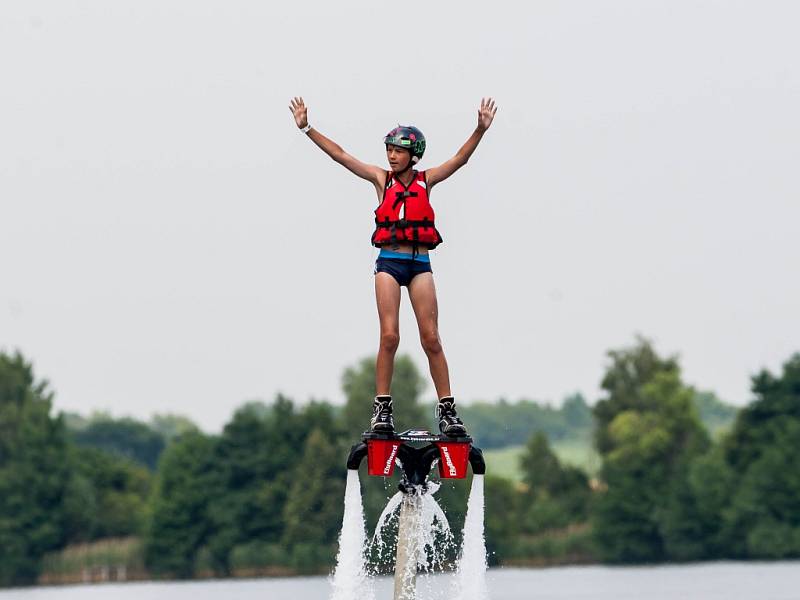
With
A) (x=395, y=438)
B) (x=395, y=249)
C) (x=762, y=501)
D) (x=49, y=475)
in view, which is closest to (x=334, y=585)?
(x=395, y=438)

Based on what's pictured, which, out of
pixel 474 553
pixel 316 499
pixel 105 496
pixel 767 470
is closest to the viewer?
pixel 474 553

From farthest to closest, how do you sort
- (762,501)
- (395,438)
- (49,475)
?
(49,475) → (762,501) → (395,438)

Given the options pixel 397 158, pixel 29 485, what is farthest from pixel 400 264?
pixel 29 485

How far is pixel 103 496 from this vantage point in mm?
144625

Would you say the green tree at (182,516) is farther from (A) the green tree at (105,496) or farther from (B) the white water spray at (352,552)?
(B) the white water spray at (352,552)

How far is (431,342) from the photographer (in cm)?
2250

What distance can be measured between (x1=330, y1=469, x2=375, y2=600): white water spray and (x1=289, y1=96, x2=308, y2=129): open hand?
13.1ft

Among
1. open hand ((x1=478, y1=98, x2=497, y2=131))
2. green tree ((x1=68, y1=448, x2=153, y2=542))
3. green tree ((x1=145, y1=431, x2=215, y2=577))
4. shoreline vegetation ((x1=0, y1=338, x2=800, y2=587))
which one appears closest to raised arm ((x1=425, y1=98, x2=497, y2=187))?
open hand ((x1=478, y1=98, x2=497, y2=131))

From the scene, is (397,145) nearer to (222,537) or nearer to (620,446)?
(222,537)

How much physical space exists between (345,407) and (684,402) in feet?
91.8

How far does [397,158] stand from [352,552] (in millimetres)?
4511

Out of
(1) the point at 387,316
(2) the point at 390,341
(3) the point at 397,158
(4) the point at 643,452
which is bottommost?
(2) the point at 390,341

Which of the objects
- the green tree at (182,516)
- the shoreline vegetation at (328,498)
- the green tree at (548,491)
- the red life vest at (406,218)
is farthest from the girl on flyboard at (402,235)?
the green tree at (548,491)

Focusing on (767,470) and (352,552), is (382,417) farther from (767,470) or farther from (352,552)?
(767,470)
